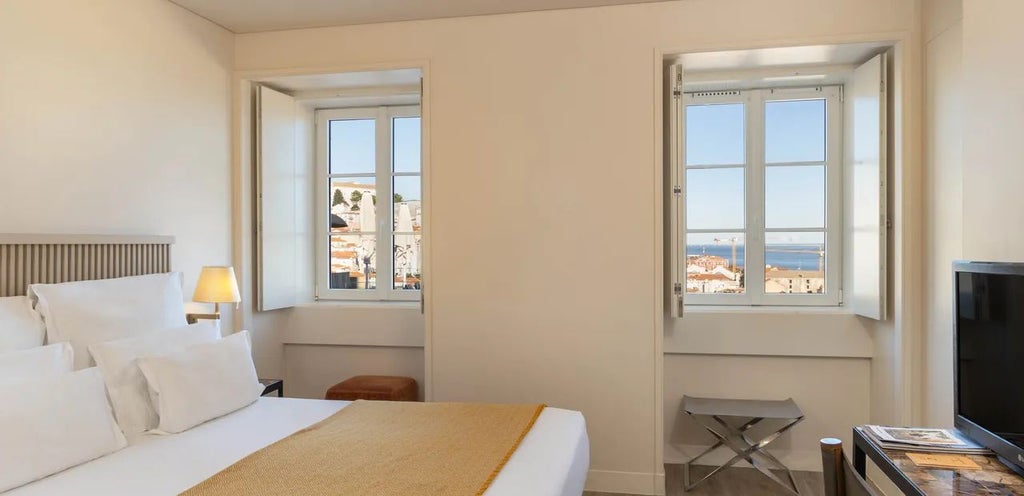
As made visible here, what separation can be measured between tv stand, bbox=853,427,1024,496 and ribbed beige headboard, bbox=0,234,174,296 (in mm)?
3076

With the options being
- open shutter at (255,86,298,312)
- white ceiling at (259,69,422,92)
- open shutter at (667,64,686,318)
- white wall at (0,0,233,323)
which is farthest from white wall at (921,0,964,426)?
white wall at (0,0,233,323)

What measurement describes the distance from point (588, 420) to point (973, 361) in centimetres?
193

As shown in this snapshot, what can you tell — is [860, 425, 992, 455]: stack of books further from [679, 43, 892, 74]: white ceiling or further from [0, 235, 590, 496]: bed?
[679, 43, 892, 74]: white ceiling

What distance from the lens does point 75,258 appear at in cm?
273

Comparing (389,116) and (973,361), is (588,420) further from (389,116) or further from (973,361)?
(389,116)

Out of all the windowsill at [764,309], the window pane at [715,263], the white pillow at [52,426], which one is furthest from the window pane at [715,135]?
the white pillow at [52,426]

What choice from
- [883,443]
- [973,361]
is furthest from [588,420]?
[973,361]

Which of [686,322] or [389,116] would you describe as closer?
[686,322]

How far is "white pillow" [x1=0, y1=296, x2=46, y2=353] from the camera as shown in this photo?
2.24 m

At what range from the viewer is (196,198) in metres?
3.54

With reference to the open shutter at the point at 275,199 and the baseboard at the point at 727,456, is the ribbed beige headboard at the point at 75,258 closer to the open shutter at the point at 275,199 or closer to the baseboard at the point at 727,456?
the open shutter at the point at 275,199

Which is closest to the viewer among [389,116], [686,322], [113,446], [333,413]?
[113,446]

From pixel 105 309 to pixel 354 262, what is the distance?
6.47 feet

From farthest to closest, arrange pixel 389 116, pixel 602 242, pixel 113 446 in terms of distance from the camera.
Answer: pixel 389 116, pixel 602 242, pixel 113 446
